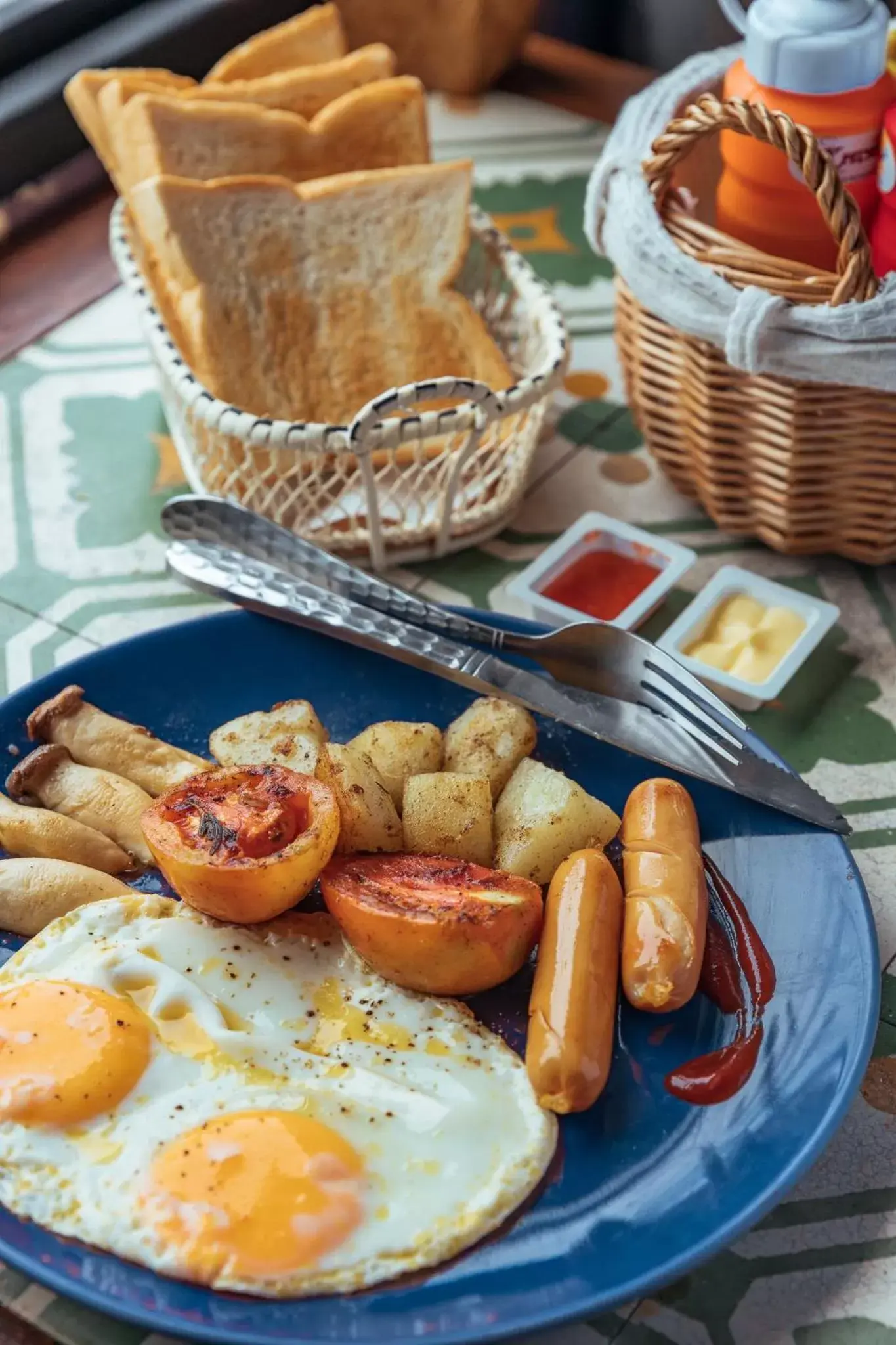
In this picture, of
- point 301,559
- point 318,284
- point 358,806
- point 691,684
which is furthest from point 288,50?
point 358,806

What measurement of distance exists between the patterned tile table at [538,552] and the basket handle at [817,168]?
529 mm

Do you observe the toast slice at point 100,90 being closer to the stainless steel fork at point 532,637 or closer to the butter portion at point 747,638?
the stainless steel fork at point 532,637

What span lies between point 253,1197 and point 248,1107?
100mm

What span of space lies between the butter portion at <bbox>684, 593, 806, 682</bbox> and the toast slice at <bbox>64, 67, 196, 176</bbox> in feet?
4.24

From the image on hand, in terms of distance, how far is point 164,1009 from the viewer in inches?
51.8

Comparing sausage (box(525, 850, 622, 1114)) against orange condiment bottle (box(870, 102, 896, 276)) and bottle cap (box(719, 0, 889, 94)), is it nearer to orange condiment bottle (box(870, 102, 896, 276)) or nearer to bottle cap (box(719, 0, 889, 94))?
orange condiment bottle (box(870, 102, 896, 276))

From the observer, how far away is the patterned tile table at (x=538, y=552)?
4.11ft

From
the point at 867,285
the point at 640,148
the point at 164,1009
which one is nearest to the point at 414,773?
the point at 164,1009

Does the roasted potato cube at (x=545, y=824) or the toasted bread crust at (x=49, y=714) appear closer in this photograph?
the roasted potato cube at (x=545, y=824)

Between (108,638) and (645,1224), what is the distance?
1149mm

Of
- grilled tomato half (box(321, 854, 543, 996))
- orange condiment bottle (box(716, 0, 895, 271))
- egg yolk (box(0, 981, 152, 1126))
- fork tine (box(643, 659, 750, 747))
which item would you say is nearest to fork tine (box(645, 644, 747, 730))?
fork tine (box(643, 659, 750, 747))

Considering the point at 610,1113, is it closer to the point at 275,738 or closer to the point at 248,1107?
the point at 248,1107

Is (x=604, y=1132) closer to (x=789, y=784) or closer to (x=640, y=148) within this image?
(x=789, y=784)

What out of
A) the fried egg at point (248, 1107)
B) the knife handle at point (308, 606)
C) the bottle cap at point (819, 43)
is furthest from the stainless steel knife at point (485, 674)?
the bottle cap at point (819, 43)
